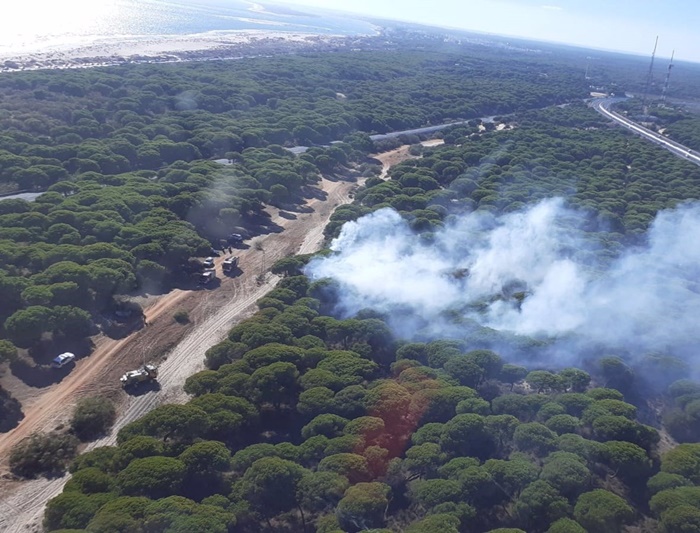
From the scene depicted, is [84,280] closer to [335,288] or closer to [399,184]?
[335,288]

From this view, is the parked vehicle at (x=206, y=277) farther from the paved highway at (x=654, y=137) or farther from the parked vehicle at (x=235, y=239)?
the paved highway at (x=654, y=137)

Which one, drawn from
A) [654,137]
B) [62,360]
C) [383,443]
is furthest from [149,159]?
[654,137]

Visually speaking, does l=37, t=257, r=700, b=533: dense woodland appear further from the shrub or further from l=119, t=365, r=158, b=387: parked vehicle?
l=119, t=365, r=158, b=387: parked vehicle

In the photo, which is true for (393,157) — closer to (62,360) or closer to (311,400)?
(311,400)

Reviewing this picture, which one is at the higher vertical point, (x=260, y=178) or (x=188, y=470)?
(x=260, y=178)

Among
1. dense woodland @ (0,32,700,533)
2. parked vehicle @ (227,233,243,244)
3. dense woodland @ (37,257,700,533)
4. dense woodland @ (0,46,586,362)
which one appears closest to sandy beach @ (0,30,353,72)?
dense woodland @ (0,46,586,362)

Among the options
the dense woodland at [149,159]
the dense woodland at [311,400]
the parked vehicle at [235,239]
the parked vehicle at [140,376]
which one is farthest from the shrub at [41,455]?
the parked vehicle at [235,239]

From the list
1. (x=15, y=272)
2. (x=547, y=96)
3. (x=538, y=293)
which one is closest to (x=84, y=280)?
(x=15, y=272)
